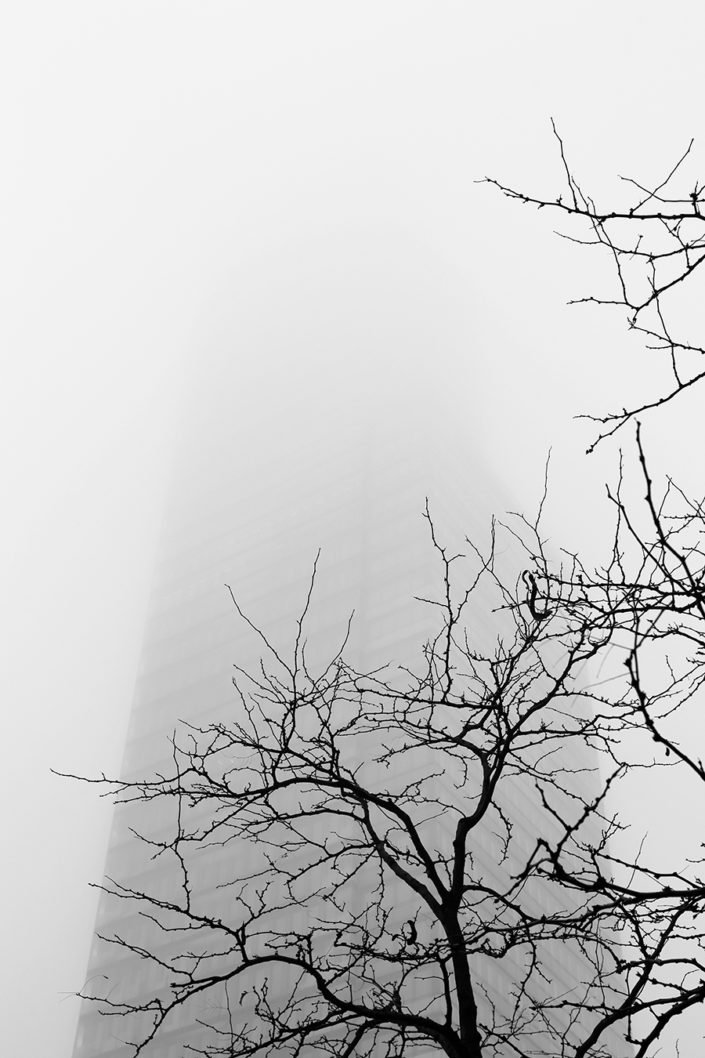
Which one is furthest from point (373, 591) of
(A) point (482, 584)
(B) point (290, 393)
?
(B) point (290, 393)

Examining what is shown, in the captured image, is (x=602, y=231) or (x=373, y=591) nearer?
(x=602, y=231)

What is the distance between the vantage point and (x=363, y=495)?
375 feet

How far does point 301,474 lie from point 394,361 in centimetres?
5148

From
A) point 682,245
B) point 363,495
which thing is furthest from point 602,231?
point 363,495

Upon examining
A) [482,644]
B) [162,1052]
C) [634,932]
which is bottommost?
[634,932]

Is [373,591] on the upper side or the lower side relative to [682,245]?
upper

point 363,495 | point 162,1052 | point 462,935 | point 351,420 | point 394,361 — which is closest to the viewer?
point 462,935

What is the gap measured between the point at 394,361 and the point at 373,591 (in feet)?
280

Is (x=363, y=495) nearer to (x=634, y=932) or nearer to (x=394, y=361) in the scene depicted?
(x=394, y=361)

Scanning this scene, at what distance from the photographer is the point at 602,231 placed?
5.06 metres

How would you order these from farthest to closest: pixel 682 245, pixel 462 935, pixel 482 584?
pixel 482 584
pixel 462 935
pixel 682 245

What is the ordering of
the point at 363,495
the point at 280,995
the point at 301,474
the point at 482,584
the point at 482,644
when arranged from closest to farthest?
the point at 280,995 < the point at 482,644 < the point at 482,584 < the point at 363,495 < the point at 301,474

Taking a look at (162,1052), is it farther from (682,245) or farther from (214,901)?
(682,245)

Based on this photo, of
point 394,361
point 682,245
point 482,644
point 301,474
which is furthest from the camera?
point 394,361
